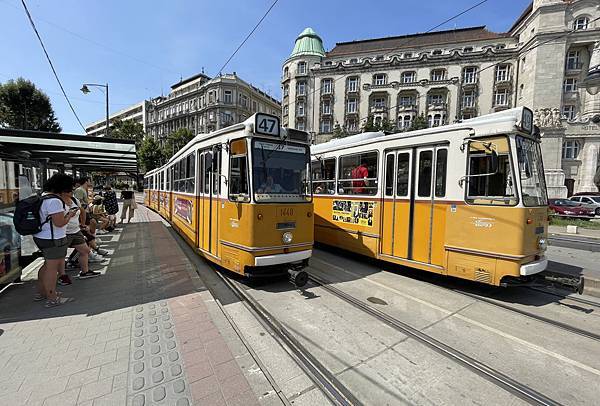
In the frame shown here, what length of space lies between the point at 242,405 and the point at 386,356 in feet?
5.83

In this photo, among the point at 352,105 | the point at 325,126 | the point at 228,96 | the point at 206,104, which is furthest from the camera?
the point at 206,104

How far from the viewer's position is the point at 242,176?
5.11 m

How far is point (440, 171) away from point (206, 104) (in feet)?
216

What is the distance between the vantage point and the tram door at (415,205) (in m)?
5.61

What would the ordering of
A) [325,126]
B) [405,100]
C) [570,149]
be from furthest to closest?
[325,126] → [405,100] → [570,149]

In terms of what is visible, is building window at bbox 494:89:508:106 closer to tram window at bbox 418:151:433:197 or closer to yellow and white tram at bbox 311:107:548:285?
yellow and white tram at bbox 311:107:548:285

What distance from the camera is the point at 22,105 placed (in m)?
31.4

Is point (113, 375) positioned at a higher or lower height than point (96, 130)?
lower


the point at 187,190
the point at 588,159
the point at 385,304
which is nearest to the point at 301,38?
the point at 588,159

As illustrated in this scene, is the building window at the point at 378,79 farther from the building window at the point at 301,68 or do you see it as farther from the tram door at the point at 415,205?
the tram door at the point at 415,205

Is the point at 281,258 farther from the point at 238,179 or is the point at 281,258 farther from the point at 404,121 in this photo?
the point at 404,121

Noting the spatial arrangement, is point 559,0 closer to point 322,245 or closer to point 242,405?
point 322,245

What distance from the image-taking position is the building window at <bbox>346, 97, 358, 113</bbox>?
162ft

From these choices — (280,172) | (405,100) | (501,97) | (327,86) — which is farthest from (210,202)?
(501,97)
